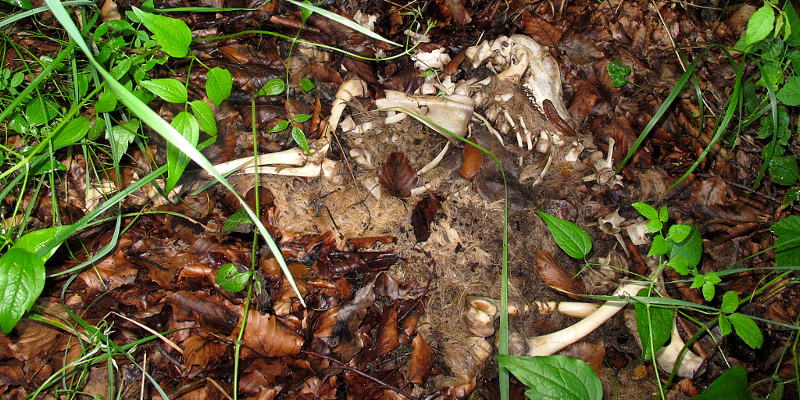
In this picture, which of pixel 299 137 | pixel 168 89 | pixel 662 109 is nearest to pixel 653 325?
pixel 662 109

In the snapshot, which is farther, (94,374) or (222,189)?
(222,189)

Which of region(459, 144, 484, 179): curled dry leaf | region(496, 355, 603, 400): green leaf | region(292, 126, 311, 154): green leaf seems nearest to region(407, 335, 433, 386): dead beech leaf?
region(496, 355, 603, 400): green leaf

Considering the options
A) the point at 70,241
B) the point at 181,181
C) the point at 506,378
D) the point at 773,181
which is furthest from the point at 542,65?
the point at 70,241

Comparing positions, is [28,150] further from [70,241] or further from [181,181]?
[181,181]

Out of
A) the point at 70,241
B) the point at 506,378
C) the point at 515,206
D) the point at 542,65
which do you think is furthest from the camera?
the point at 542,65

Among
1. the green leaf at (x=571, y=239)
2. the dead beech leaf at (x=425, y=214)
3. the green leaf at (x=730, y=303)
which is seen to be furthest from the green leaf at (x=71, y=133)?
the green leaf at (x=730, y=303)

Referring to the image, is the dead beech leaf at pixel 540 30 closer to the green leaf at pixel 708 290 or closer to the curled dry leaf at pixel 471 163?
the curled dry leaf at pixel 471 163

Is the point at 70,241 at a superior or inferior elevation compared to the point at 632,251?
superior

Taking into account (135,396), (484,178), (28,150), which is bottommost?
(135,396)
